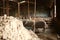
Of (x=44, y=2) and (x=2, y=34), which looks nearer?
(x=2, y=34)

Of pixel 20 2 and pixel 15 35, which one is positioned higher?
pixel 20 2

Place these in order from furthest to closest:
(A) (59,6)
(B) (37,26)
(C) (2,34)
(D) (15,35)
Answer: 1. (B) (37,26)
2. (A) (59,6)
3. (D) (15,35)
4. (C) (2,34)

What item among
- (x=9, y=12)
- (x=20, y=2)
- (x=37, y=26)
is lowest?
(x=37, y=26)

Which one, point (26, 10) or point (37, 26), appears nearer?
point (37, 26)

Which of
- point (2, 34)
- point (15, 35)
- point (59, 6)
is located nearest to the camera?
point (2, 34)

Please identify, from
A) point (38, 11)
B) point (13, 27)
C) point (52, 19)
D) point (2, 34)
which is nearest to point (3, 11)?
point (38, 11)

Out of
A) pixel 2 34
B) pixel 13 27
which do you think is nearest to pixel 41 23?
pixel 13 27

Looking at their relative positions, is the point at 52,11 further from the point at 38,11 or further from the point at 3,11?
the point at 3,11

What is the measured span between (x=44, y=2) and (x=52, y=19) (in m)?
0.37

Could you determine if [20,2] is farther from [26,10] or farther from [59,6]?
[59,6]

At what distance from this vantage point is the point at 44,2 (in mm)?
2971

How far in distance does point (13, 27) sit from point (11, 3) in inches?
56.5

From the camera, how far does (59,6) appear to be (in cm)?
220

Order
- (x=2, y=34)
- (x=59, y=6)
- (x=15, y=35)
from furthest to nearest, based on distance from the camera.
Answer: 1. (x=59, y=6)
2. (x=15, y=35)
3. (x=2, y=34)
